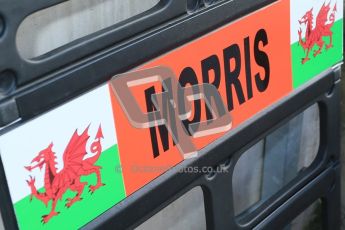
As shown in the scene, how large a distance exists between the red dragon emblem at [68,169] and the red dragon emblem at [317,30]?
55cm

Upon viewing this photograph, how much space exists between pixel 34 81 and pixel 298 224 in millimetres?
1499

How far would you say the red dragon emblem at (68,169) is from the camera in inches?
31.4

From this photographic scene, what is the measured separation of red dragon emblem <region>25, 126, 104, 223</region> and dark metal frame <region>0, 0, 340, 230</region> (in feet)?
0.17

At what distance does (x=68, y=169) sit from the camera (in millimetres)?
833

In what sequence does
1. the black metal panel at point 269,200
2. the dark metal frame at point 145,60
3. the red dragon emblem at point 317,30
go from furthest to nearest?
1. the red dragon emblem at point 317,30
2. the black metal panel at point 269,200
3. the dark metal frame at point 145,60

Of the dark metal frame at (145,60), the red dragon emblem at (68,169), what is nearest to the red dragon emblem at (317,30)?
the dark metal frame at (145,60)

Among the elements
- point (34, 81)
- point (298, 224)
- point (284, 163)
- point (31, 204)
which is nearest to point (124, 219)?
point (31, 204)

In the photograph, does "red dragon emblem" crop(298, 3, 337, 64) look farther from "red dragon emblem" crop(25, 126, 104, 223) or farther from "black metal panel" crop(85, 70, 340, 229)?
"red dragon emblem" crop(25, 126, 104, 223)

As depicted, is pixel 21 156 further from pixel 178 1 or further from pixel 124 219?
pixel 178 1

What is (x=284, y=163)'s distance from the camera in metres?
1.75

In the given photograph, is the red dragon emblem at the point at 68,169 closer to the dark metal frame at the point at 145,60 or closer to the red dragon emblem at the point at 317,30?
the dark metal frame at the point at 145,60

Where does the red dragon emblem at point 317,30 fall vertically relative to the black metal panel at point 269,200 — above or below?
above

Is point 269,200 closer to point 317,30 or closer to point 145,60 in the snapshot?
point 317,30

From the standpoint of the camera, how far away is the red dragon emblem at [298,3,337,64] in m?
1.20
